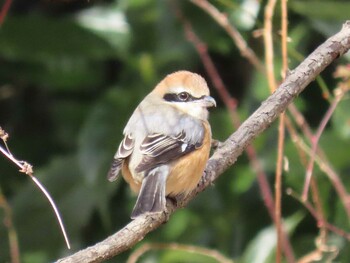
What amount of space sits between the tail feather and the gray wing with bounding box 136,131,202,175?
0.11ft

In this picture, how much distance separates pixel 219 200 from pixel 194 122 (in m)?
1.04

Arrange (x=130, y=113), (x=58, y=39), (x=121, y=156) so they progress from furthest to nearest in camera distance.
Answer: (x=58, y=39) < (x=130, y=113) < (x=121, y=156)

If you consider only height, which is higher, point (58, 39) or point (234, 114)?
point (58, 39)

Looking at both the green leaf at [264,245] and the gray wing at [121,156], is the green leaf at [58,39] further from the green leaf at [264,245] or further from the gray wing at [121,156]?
the gray wing at [121,156]

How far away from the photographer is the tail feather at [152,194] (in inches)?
133

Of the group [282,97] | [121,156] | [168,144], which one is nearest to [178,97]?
[168,144]

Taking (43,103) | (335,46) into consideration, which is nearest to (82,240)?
(43,103)

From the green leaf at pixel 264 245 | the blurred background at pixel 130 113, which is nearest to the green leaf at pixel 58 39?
the blurred background at pixel 130 113

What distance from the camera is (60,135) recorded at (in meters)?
6.14

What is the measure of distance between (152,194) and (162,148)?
1.30ft

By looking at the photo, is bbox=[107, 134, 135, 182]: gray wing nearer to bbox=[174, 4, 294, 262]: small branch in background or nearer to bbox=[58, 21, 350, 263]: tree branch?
bbox=[58, 21, 350, 263]: tree branch

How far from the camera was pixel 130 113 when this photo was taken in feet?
17.6

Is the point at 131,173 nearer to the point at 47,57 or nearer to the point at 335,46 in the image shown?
the point at 335,46

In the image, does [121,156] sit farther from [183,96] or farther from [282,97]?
[282,97]
